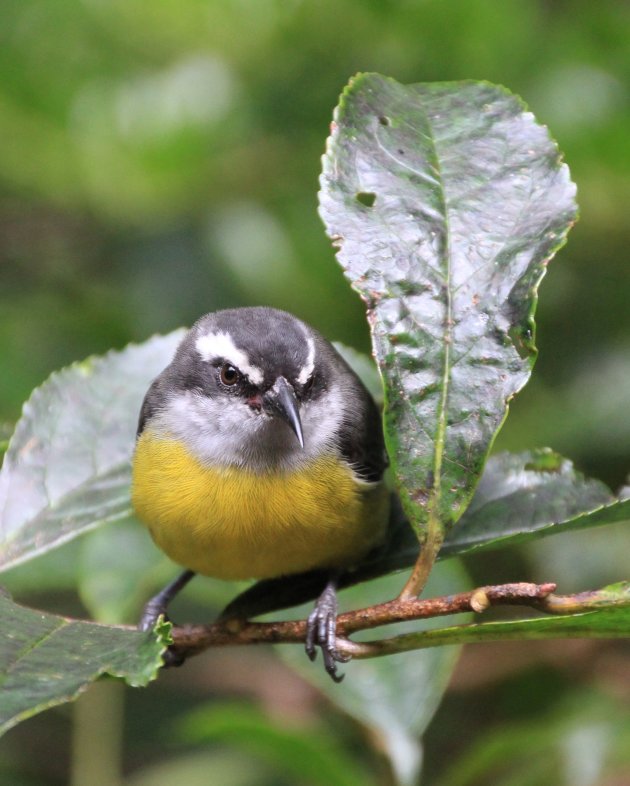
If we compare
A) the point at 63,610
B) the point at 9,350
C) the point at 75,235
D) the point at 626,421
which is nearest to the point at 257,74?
the point at 75,235

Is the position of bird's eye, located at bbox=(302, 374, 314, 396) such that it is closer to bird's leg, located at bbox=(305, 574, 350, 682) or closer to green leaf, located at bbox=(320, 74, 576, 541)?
bird's leg, located at bbox=(305, 574, 350, 682)

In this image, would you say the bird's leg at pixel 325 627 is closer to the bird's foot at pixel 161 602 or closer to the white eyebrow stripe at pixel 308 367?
the white eyebrow stripe at pixel 308 367

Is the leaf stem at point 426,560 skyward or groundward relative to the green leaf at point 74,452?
groundward

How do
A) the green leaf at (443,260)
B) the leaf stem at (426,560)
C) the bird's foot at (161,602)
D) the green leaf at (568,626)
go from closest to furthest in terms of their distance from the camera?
the green leaf at (568,626), the leaf stem at (426,560), the green leaf at (443,260), the bird's foot at (161,602)

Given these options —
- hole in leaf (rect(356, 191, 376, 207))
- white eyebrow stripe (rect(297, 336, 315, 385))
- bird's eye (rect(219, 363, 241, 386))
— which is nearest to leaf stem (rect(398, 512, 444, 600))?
hole in leaf (rect(356, 191, 376, 207))

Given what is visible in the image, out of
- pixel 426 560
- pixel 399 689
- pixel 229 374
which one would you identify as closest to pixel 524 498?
pixel 426 560

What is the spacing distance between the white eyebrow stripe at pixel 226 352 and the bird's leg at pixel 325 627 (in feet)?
2.19

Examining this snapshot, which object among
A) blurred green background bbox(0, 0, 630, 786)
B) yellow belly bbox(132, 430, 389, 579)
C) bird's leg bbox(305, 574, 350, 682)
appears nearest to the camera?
bird's leg bbox(305, 574, 350, 682)

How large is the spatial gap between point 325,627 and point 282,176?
2.67 metres

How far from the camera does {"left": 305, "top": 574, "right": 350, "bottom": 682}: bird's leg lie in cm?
269

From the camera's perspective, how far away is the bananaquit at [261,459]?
9.87 ft

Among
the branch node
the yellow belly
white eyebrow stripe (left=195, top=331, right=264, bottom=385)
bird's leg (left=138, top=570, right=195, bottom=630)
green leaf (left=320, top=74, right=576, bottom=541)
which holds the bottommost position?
bird's leg (left=138, top=570, right=195, bottom=630)

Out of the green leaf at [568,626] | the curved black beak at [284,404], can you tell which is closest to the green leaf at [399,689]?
the curved black beak at [284,404]

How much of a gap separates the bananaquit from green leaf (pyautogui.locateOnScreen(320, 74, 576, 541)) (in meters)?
0.76
